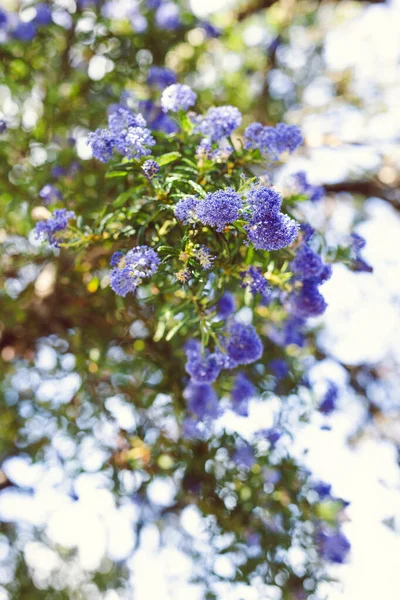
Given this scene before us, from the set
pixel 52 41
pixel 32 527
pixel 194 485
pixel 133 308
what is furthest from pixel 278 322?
pixel 32 527

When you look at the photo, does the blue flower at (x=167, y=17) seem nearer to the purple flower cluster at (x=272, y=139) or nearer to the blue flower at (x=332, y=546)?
the purple flower cluster at (x=272, y=139)

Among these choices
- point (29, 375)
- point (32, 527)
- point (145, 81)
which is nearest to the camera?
point (145, 81)

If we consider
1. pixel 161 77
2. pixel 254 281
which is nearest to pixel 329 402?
pixel 254 281

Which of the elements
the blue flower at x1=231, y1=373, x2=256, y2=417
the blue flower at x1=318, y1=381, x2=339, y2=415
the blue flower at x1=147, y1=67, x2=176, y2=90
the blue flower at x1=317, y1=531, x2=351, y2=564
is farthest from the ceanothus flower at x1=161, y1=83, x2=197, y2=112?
the blue flower at x1=317, y1=531, x2=351, y2=564

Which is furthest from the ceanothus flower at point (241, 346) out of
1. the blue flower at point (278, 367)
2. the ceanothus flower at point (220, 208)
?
the blue flower at point (278, 367)

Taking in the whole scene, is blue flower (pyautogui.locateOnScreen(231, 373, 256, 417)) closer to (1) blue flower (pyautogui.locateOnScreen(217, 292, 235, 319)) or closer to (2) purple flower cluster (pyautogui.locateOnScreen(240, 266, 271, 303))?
(1) blue flower (pyautogui.locateOnScreen(217, 292, 235, 319))

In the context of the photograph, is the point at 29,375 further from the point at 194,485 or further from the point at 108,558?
the point at 108,558

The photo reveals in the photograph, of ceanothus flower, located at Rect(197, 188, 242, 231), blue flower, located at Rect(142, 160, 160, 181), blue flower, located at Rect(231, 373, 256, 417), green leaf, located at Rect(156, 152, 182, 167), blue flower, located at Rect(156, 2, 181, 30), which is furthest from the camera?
blue flower, located at Rect(156, 2, 181, 30)
